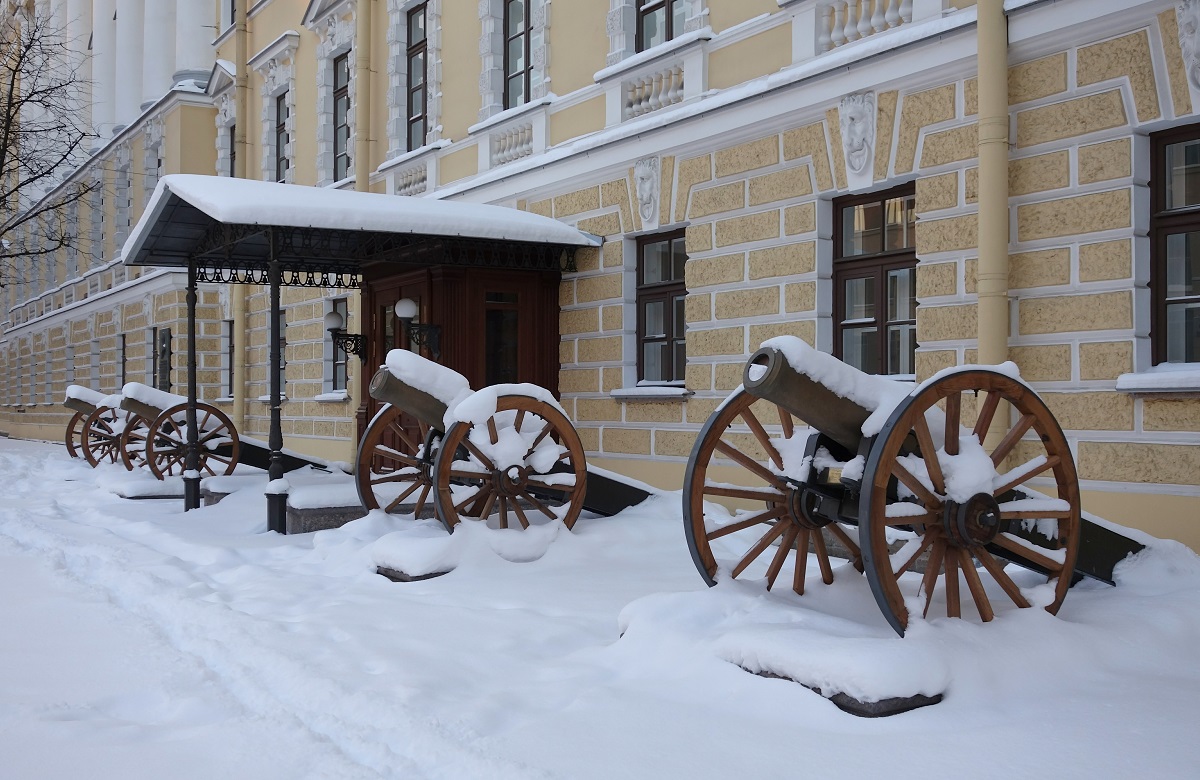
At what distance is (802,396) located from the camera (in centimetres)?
421

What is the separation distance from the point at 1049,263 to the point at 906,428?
3.01 meters

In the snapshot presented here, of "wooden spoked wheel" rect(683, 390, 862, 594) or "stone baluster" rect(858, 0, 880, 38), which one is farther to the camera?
"stone baluster" rect(858, 0, 880, 38)

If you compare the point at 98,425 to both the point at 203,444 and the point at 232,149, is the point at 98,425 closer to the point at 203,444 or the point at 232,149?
the point at 203,444

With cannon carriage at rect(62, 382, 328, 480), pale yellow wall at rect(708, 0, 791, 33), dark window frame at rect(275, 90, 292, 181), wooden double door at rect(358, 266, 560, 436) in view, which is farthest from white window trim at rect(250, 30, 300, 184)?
pale yellow wall at rect(708, 0, 791, 33)

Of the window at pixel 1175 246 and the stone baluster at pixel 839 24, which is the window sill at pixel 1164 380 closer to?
the window at pixel 1175 246

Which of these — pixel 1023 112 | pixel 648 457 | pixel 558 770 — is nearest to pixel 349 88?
pixel 648 457

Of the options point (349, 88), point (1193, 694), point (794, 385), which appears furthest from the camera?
point (349, 88)

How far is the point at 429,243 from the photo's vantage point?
966cm

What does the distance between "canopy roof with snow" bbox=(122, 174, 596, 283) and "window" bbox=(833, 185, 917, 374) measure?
2.78m

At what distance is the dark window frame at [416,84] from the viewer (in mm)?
13258

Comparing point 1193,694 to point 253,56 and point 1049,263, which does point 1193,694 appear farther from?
point 253,56

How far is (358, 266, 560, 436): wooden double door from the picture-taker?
10086 mm

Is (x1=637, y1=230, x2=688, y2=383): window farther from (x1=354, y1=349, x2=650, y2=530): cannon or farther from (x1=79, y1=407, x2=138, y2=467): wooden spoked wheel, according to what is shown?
(x1=79, y1=407, x2=138, y2=467): wooden spoked wheel

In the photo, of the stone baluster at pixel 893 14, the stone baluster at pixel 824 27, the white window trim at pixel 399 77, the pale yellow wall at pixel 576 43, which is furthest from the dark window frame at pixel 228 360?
the stone baluster at pixel 893 14
